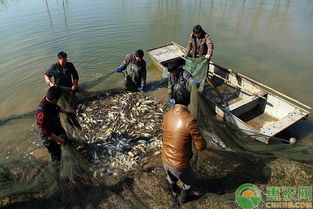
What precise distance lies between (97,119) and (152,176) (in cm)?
335

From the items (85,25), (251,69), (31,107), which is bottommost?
(31,107)

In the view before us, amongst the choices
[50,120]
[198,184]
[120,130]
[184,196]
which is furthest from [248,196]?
[50,120]

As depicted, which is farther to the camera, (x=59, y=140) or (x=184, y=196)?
(x=59, y=140)

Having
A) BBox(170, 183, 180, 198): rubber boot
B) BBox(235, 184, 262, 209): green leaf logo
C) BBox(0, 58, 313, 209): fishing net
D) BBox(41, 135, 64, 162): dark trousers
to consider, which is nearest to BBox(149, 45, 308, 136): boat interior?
BBox(0, 58, 313, 209): fishing net

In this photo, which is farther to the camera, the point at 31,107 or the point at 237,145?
the point at 31,107

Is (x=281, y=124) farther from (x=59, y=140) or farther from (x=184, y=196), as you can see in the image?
(x=59, y=140)

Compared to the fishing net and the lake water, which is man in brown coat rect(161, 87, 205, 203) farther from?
the lake water

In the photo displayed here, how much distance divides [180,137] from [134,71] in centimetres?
560

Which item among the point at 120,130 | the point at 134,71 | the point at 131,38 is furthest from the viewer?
the point at 131,38

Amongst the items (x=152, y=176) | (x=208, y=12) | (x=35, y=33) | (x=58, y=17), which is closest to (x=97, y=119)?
(x=152, y=176)

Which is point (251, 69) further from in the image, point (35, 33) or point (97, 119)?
point (35, 33)

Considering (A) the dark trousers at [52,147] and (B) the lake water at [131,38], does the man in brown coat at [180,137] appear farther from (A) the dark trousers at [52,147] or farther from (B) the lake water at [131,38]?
(B) the lake water at [131,38]

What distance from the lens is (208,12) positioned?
1895cm

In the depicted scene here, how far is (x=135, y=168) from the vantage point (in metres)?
6.18
